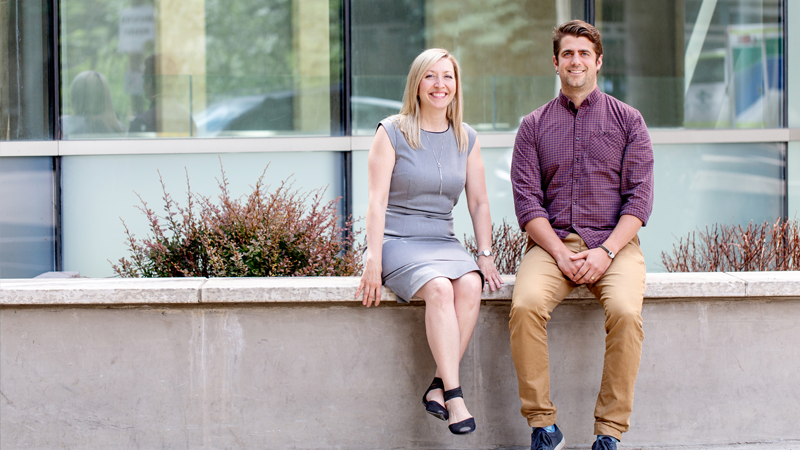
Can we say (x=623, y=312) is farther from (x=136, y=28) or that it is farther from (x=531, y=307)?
(x=136, y=28)

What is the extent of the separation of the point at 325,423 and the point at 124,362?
0.99 meters

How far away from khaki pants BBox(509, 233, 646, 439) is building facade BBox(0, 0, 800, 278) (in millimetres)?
3462

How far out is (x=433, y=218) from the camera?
333 cm

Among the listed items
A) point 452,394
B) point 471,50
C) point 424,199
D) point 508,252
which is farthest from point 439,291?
point 471,50

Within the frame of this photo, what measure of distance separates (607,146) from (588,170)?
0.50 feet

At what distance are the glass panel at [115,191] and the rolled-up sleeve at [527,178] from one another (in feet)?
10.6

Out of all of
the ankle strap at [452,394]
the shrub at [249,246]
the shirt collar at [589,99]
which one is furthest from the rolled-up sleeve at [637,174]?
the shrub at [249,246]

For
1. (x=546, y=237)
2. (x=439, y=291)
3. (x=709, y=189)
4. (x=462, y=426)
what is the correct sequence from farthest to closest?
(x=709, y=189)
(x=546, y=237)
(x=439, y=291)
(x=462, y=426)

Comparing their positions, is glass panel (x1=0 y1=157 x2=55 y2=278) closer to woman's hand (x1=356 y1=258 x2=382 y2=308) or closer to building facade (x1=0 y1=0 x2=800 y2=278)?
building facade (x1=0 y1=0 x2=800 y2=278)

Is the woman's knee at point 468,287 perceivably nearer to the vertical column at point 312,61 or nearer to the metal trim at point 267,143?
the metal trim at point 267,143

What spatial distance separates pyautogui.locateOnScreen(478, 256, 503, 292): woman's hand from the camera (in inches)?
124

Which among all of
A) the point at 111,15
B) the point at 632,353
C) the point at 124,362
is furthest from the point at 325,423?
the point at 111,15

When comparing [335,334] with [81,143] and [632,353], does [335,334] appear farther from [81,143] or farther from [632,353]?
[81,143]

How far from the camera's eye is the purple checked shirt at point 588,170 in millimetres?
3178
